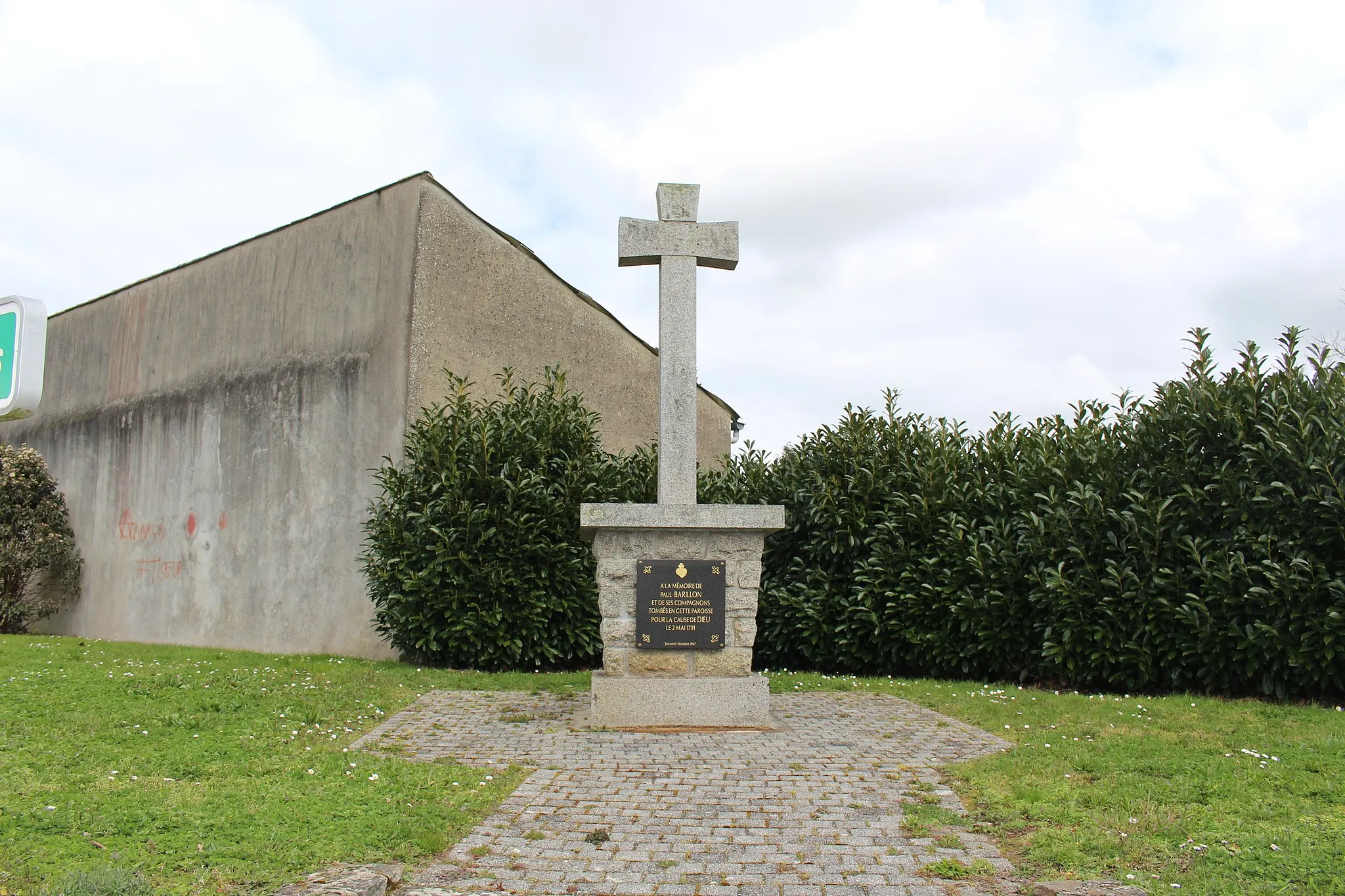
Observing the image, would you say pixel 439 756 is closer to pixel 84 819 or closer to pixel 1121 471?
pixel 84 819

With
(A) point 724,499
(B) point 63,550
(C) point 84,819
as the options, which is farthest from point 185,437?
(C) point 84,819

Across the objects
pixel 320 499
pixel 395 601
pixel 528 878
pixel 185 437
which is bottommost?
pixel 528 878

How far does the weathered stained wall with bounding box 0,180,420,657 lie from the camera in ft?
36.9

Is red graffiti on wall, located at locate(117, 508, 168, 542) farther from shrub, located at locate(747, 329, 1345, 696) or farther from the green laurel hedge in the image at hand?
shrub, located at locate(747, 329, 1345, 696)

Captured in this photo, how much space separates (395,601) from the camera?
9.91m

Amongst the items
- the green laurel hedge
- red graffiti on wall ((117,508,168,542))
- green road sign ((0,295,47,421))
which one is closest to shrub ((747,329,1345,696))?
the green laurel hedge

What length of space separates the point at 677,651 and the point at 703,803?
2111mm

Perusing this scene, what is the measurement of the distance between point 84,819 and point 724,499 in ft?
25.6

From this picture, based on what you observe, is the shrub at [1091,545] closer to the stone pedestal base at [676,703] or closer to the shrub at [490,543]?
the shrub at [490,543]

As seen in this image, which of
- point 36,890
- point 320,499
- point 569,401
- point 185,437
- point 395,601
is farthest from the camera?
point 185,437

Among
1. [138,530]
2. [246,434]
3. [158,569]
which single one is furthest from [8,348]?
[138,530]

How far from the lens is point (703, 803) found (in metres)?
4.82

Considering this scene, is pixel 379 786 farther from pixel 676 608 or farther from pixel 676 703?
pixel 676 608

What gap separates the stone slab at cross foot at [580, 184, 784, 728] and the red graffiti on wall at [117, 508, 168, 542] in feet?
31.6
